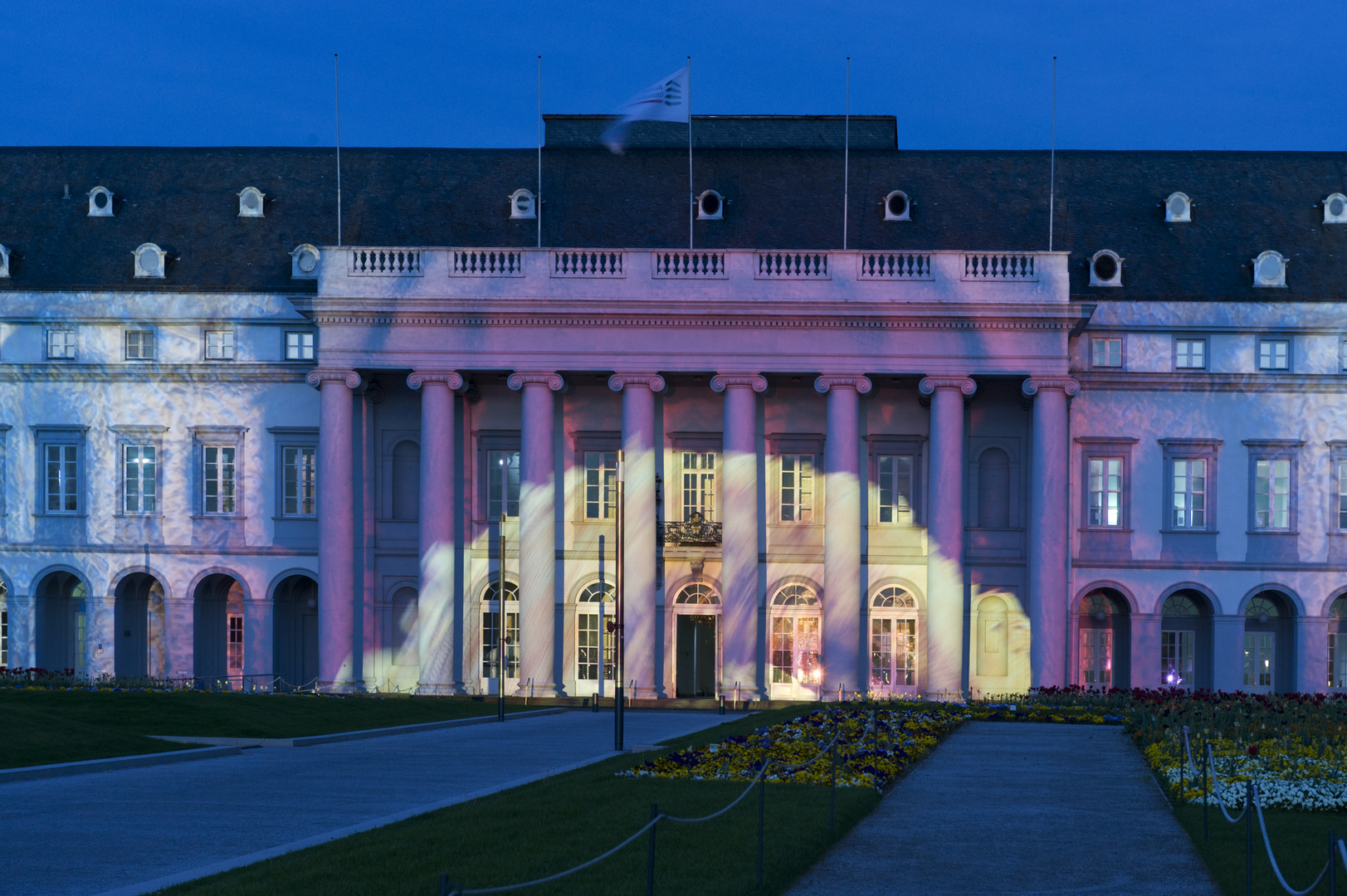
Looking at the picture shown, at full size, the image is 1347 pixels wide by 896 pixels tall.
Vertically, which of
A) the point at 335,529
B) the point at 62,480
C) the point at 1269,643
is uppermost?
the point at 62,480

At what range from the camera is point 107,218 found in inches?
2346

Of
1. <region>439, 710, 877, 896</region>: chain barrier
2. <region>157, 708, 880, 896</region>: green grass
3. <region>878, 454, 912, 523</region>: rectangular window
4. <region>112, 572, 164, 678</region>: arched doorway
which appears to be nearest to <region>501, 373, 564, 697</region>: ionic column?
<region>878, 454, 912, 523</region>: rectangular window

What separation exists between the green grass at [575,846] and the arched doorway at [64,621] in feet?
127

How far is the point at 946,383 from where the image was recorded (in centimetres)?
5259

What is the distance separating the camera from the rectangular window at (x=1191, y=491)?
5594cm

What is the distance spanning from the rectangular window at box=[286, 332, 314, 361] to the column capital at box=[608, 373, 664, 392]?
1116 centimetres

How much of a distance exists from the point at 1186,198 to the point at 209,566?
35.8m

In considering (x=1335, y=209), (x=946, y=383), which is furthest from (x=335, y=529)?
(x=1335, y=209)

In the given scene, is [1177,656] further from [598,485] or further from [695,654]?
[598,485]

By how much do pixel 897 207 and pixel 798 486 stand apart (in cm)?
1079

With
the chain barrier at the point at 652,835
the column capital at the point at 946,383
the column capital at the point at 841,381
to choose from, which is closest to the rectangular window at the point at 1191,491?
the column capital at the point at 946,383

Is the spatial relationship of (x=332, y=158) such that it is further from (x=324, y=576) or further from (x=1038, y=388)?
(x=1038, y=388)

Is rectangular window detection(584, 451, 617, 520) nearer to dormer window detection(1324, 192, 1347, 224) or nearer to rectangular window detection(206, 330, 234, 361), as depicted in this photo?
rectangular window detection(206, 330, 234, 361)

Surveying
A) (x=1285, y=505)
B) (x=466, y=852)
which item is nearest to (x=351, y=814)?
(x=466, y=852)
